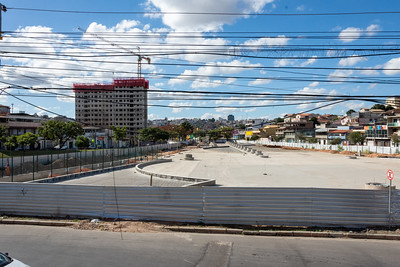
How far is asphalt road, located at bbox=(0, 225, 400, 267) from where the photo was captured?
23.9ft

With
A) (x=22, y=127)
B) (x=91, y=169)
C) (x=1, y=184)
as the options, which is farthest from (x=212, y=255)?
(x=22, y=127)

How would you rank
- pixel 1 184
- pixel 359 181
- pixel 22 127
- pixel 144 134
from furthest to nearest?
pixel 144 134, pixel 22 127, pixel 359 181, pixel 1 184

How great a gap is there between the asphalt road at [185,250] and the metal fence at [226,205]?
95 centimetres

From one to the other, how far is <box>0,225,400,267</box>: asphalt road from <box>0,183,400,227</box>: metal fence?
95 cm

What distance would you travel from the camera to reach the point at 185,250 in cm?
816

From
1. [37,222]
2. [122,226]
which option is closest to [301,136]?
[122,226]

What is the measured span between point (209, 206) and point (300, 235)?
3.19m

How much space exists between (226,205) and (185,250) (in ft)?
8.67

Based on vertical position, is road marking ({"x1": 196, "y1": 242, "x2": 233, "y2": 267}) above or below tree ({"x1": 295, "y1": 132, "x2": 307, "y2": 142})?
below

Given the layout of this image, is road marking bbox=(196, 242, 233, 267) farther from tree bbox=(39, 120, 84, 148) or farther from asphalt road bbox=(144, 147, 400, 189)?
tree bbox=(39, 120, 84, 148)

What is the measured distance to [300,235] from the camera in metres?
9.44

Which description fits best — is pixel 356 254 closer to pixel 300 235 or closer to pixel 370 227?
pixel 300 235

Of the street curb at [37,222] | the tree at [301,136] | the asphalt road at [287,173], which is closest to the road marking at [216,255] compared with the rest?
the street curb at [37,222]

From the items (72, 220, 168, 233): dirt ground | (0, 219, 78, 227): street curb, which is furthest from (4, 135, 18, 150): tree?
(72, 220, 168, 233): dirt ground
